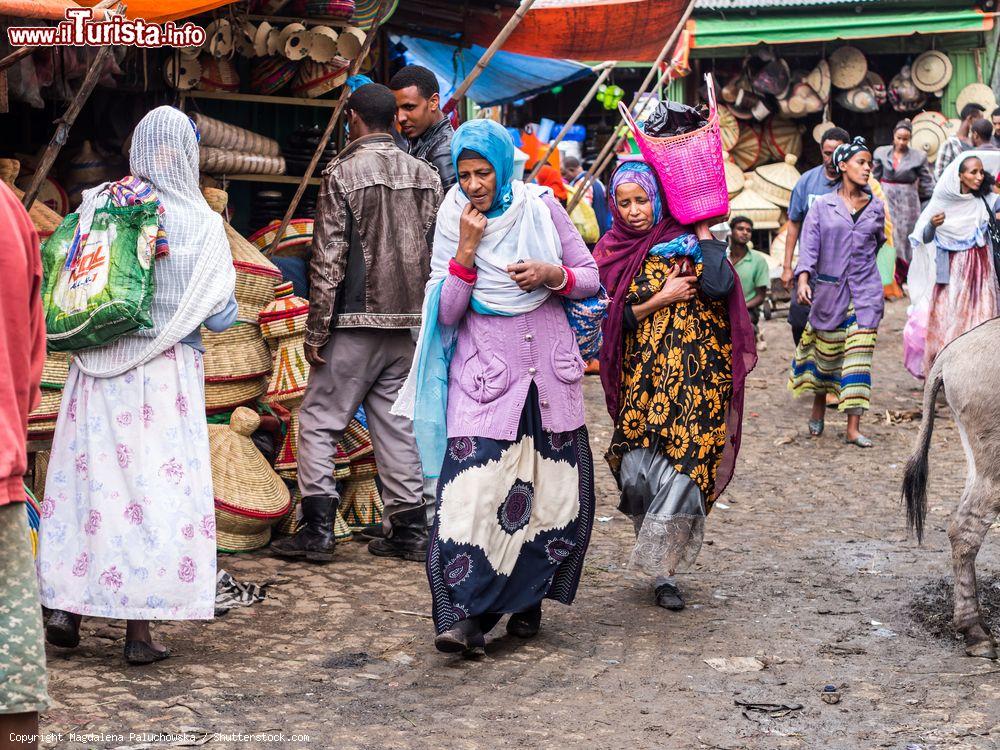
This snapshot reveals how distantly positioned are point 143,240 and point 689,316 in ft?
7.02

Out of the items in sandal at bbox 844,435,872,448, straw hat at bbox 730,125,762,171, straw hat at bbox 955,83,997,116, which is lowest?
sandal at bbox 844,435,872,448

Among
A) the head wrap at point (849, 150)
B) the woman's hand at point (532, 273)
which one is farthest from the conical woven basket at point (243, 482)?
the head wrap at point (849, 150)

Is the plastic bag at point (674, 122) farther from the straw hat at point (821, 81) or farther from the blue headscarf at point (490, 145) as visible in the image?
the straw hat at point (821, 81)

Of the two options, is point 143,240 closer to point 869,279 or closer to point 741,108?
point 869,279

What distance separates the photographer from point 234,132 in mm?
7348

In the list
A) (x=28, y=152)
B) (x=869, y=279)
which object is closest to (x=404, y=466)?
(x=28, y=152)

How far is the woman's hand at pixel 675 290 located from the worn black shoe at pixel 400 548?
5.69 ft

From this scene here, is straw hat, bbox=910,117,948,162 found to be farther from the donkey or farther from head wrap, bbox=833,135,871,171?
the donkey

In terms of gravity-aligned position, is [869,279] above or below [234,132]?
below

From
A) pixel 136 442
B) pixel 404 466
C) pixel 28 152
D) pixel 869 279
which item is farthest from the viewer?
pixel 869 279

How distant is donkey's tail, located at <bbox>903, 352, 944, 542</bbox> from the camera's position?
16.8ft

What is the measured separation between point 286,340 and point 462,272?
2055 millimetres

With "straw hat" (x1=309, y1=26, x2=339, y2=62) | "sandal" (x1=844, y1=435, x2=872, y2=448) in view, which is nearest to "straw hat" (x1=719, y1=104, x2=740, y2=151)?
"sandal" (x1=844, y1=435, x2=872, y2=448)

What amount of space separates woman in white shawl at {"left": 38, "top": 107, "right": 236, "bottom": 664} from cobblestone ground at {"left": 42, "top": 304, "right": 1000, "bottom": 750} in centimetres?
26
